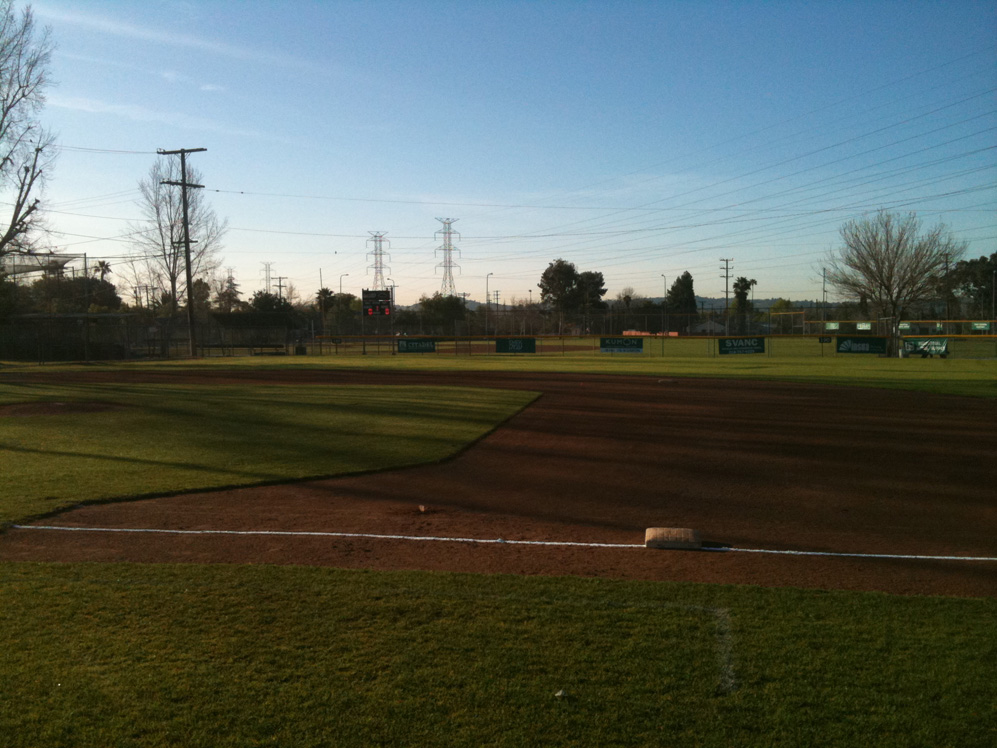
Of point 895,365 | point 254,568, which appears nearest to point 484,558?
point 254,568

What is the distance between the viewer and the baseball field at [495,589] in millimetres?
3695

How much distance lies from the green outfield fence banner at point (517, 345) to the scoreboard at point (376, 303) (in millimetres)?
11116

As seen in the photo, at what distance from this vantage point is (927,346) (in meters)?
43.7

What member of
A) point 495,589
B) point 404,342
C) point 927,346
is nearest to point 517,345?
point 404,342

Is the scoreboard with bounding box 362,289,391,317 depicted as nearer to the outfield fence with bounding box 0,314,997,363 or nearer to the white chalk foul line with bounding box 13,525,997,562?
the outfield fence with bounding box 0,314,997,363

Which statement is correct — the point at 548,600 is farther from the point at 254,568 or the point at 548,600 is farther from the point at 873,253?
the point at 873,253

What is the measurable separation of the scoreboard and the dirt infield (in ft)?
136

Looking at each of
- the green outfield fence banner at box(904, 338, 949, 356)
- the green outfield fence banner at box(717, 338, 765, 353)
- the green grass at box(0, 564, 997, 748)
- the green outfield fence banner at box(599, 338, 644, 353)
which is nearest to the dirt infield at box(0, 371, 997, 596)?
the green grass at box(0, 564, 997, 748)

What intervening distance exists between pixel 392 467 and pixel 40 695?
710cm

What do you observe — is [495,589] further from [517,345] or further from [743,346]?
[517,345]

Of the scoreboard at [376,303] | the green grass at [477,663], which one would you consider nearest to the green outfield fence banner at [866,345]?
the scoreboard at [376,303]

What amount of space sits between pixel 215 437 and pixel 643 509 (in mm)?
8533

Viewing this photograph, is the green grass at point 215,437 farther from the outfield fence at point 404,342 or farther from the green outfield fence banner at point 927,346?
the green outfield fence banner at point 927,346

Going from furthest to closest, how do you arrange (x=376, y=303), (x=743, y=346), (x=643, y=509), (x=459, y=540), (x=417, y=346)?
(x=376, y=303) → (x=417, y=346) → (x=743, y=346) → (x=643, y=509) → (x=459, y=540)
